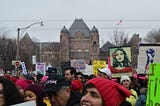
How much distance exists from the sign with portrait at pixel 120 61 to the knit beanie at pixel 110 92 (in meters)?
9.11

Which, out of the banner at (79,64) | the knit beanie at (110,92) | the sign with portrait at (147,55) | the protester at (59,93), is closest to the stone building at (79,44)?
the banner at (79,64)

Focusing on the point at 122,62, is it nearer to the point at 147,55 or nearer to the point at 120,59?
the point at 120,59

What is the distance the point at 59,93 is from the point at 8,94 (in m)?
1.13

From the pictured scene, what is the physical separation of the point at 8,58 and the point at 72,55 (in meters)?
72.7

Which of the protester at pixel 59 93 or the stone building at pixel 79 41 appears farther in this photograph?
the stone building at pixel 79 41

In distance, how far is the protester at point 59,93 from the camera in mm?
5074

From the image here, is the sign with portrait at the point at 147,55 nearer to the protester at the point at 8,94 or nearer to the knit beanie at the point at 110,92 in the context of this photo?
the protester at the point at 8,94

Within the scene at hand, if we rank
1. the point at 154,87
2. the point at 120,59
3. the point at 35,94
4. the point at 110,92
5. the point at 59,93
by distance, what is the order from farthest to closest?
the point at 120,59 → the point at 35,94 → the point at 59,93 → the point at 154,87 → the point at 110,92

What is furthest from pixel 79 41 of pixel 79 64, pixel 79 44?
pixel 79 64

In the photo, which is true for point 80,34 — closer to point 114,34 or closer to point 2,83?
point 114,34

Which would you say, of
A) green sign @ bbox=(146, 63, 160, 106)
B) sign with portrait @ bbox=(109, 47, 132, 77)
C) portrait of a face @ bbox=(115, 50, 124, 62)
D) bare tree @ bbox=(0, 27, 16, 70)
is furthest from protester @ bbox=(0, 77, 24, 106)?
bare tree @ bbox=(0, 27, 16, 70)

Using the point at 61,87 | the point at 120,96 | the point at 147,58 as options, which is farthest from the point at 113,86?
the point at 147,58

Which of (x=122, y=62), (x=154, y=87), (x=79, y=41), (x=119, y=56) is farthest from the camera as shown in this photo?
(x=79, y=41)

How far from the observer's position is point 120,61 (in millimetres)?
13203
